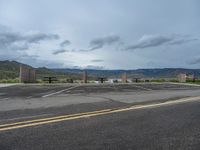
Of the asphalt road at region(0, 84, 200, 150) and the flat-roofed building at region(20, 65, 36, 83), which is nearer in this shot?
the asphalt road at region(0, 84, 200, 150)

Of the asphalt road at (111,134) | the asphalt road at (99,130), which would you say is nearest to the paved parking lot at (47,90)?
the asphalt road at (99,130)

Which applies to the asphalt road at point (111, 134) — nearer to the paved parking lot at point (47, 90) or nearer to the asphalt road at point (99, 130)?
the asphalt road at point (99, 130)

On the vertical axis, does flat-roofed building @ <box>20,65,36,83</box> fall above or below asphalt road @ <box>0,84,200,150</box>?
above

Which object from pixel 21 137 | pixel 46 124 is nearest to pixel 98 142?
pixel 21 137

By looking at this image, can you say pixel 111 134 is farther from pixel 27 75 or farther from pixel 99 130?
pixel 27 75

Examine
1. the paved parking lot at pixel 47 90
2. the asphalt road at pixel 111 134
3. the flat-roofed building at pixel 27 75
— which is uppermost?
the flat-roofed building at pixel 27 75

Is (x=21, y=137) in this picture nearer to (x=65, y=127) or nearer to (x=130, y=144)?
(x=65, y=127)

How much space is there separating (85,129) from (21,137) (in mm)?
1437

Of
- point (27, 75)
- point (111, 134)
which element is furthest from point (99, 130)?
point (27, 75)

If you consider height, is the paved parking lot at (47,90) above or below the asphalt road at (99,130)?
above

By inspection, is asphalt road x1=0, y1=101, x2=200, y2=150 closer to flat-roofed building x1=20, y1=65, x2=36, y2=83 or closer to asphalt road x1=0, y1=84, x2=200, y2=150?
asphalt road x1=0, y1=84, x2=200, y2=150

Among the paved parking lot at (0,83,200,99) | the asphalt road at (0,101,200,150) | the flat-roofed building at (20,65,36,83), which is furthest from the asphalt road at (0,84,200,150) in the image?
the flat-roofed building at (20,65,36,83)

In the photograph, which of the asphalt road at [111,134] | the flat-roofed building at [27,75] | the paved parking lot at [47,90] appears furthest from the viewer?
the flat-roofed building at [27,75]

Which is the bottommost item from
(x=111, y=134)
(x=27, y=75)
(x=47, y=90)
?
(x=111, y=134)
